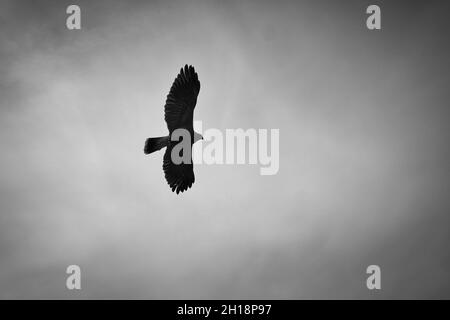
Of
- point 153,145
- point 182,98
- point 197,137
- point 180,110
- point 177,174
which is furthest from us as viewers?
point 177,174

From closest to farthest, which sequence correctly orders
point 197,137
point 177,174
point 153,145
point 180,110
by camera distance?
point 180,110, point 153,145, point 197,137, point 177,174

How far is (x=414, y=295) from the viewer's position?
93.9 m

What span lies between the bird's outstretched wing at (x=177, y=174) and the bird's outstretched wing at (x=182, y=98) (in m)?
1.35

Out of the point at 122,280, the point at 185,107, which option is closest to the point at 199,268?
the point at 122,280

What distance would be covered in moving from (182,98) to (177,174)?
9.12 feet

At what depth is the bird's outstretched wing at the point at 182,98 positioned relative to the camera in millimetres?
12805

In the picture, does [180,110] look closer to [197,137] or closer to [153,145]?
[197,137]

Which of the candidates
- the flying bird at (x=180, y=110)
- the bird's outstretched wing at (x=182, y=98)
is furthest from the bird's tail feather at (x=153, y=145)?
the bird's outstretched wing at (x=182, y=98)

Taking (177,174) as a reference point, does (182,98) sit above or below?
above

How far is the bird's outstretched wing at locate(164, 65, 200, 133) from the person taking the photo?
12805 millimetres

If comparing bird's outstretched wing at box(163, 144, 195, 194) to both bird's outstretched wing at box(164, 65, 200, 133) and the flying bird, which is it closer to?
the flying bird

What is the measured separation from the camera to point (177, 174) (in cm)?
1423

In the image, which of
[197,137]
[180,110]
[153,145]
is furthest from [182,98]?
[153,145]

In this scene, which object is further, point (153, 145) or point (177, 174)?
point (177, 174)
